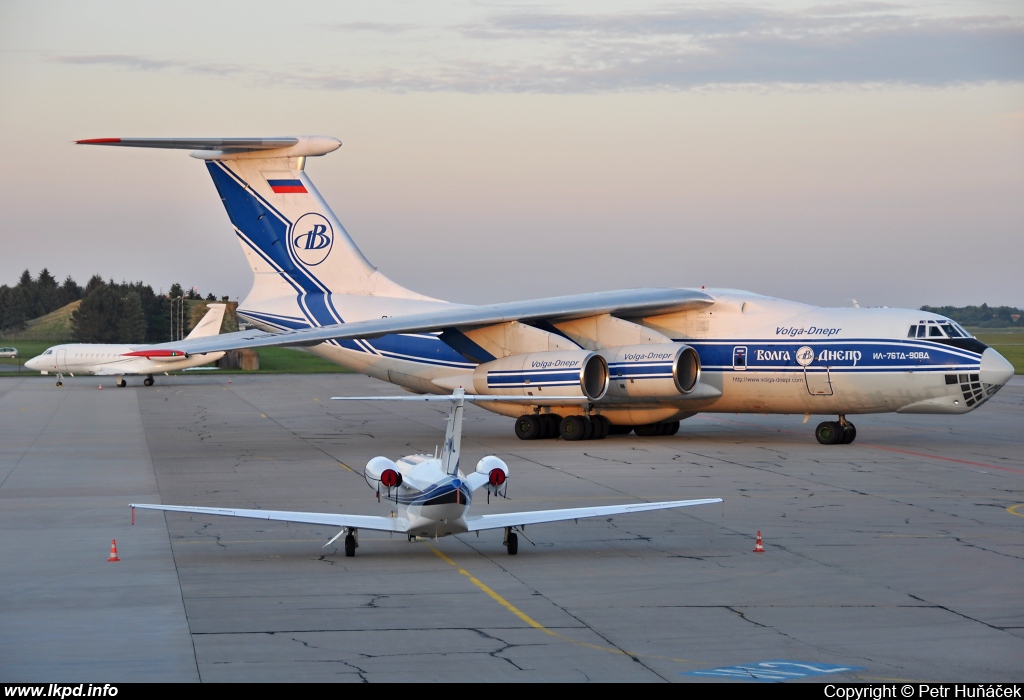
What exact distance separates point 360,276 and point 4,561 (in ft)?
60.1

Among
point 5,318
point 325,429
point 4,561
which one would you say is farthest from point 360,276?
A: point 5,318

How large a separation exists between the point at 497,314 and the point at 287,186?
7330 mm

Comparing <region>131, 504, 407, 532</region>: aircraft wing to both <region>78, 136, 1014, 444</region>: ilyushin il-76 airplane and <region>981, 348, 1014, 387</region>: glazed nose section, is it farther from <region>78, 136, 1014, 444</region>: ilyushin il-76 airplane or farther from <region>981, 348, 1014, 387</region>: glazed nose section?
<region>981, 348, 1014, 387</region>: glazed nose section

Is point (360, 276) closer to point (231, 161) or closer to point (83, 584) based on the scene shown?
point (231, 161)

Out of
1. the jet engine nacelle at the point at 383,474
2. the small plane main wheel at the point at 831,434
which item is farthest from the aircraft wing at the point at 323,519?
the small plane main wheel at the point at 831,434

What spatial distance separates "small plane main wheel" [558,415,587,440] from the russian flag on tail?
9059 mm

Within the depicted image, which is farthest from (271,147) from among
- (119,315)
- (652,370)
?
(119,315)

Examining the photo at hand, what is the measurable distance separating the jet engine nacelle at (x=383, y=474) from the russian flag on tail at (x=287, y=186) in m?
18.4

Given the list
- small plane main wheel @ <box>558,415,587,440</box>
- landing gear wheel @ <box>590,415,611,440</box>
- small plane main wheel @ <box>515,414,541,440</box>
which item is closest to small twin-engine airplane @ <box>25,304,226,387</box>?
small plane main wheel @ <box>515,414,541,440</box>

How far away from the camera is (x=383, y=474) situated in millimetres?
12844

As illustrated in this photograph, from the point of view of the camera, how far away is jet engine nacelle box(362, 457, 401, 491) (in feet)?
42.2

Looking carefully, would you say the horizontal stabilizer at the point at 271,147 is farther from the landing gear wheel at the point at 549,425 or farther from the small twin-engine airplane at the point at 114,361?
the small twin-engine airplane at the point at 114,361

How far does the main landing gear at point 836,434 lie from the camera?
2670 centimetres

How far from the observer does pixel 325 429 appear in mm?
31609
